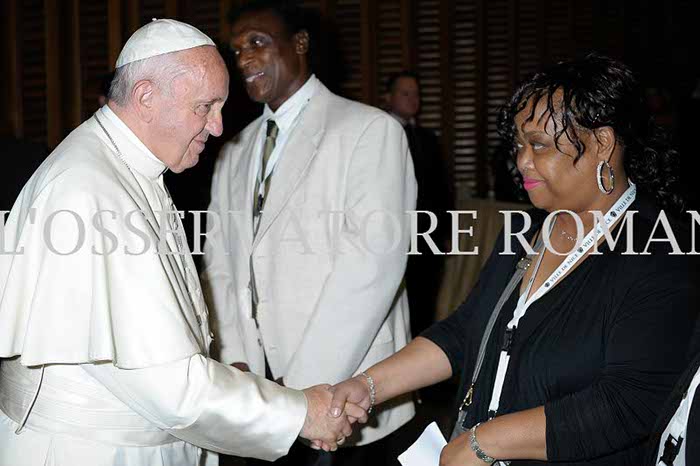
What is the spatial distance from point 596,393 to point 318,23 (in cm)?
221

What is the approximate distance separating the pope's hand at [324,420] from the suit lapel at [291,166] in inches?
31.6

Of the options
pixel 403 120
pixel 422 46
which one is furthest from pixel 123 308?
pixel 422 46

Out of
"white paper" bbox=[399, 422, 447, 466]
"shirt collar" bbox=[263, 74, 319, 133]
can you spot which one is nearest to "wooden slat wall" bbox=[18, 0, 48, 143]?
"shirt collar" bbox=[263, 74, 319, 133]

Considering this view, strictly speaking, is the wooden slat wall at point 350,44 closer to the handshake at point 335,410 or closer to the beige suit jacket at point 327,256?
the beige suit jacket at point 327,256

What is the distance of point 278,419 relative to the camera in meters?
2.00

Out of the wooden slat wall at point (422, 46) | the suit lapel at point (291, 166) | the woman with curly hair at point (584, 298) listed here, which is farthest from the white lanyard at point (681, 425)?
the wooden slat wall at point (422, 46)

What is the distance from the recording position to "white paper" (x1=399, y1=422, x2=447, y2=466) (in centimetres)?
218

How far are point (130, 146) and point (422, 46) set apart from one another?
5097 millimetres

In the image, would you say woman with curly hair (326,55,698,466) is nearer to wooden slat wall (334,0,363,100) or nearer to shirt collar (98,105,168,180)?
shirt collar (98,105,168,180)

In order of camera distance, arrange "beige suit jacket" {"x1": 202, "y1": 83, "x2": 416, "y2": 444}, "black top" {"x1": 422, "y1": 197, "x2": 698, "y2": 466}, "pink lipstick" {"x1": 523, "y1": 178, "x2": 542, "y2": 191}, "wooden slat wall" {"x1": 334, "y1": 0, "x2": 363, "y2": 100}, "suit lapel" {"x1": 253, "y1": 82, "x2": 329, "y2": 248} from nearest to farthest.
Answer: "black top" {"x1": 422, "y1": 197, "x2": 698, "y2": 466}
"pink lipstick" {"x1": 523, "y1": 178, "x2": 542, "y2": 191}
"beige suit jacket" {"x1": 202, "y1": 83, "x2": 416, "y2": 444}
"suit lapel" {"x1": 253, "y1": 82, "x2": 329, "y2": 248}
"wooden slat wall" {"x1": 334, "y1": 0, "x2": 363, "y2": 100}

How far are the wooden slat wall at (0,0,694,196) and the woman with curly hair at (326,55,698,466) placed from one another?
13.0 ft

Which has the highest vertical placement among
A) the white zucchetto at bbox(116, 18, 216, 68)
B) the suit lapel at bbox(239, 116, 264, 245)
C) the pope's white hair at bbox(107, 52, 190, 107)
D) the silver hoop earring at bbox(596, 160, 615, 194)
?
the white zucchetto at bbox(116, 18, 216, 68)

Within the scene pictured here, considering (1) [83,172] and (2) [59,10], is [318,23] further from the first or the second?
(2) [59,10]

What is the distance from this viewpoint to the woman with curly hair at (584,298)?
1817 mm
